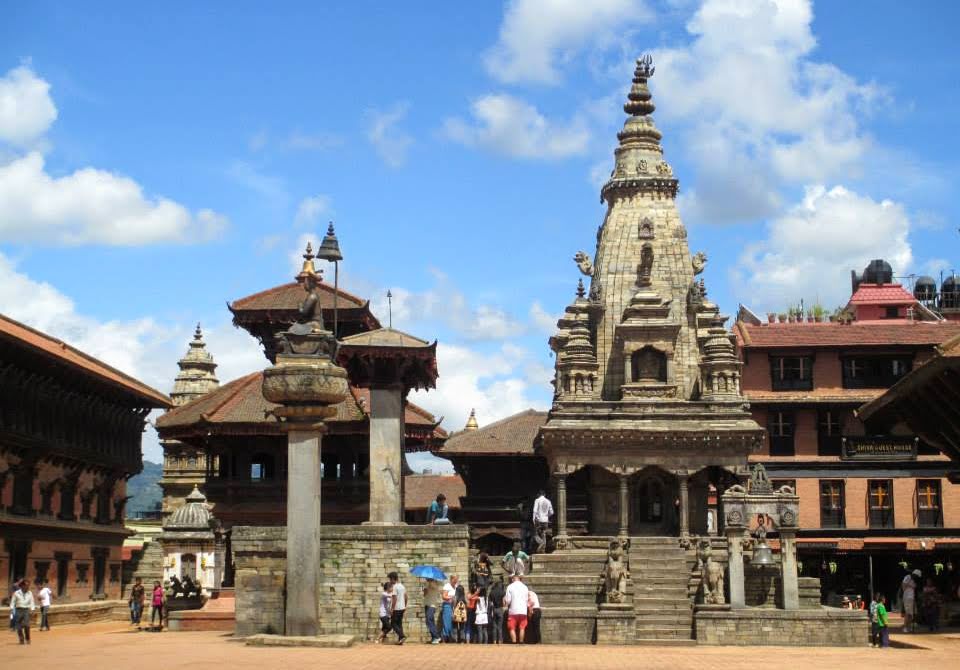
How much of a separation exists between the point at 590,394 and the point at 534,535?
18.7ft

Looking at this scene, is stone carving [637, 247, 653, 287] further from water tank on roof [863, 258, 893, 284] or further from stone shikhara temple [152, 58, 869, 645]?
water tank on roof [863, 258, 893, 284]

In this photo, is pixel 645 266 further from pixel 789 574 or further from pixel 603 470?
pixel 789 574

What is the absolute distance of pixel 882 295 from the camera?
69.8 metres

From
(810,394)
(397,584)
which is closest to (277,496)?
(397,584)

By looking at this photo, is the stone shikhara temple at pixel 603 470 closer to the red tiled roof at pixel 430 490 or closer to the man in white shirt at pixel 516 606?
the man in white shirt at pixel 516 606

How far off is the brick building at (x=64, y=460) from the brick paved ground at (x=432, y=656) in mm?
12028

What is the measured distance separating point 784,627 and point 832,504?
21.9 m

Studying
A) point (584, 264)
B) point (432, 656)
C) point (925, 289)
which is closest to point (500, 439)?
point (584, 264)

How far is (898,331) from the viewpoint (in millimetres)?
53531

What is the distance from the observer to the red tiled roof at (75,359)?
41041 mm

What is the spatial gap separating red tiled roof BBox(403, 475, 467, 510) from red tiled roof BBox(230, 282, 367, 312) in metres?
14.0

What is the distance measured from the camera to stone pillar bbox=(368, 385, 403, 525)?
34156mm

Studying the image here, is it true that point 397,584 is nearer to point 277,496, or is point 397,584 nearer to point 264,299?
point 277,496

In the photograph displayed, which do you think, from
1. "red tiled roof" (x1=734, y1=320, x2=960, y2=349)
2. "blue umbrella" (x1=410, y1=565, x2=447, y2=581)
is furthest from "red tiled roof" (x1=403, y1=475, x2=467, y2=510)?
"blue umbrella" (x1=410, y1=565, x2=447, y2=581)
